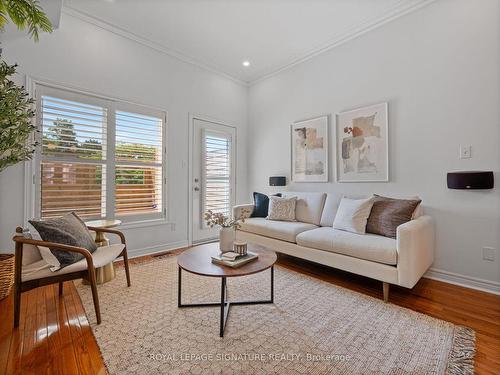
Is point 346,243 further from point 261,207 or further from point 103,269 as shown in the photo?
point 103,269

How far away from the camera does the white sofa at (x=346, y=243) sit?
2041 millimetres

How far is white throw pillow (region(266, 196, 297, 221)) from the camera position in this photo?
3.44 m

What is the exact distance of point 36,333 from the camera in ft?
5.48

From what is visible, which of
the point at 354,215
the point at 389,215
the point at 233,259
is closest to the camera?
the point at 233,259

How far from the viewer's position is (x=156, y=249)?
3617mm

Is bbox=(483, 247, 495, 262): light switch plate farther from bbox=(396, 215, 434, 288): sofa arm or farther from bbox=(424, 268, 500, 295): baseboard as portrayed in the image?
bbox=(396, 215, 434, 288): sofa arm

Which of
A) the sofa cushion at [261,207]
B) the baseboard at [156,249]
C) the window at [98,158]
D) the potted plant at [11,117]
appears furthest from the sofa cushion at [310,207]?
the potted plant at [11,117]

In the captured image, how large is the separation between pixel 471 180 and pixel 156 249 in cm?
391

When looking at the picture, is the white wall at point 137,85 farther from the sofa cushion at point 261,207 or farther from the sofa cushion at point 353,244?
the sofa cushion at point 353,244

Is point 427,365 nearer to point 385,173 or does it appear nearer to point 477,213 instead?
point 477,213

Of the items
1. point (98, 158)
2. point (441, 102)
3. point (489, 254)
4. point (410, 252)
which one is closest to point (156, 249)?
point (98, 158)

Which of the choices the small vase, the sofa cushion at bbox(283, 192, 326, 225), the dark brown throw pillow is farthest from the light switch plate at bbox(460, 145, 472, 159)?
the small vase

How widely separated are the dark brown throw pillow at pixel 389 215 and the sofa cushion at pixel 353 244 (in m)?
0.10

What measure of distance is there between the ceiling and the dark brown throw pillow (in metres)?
2.28
